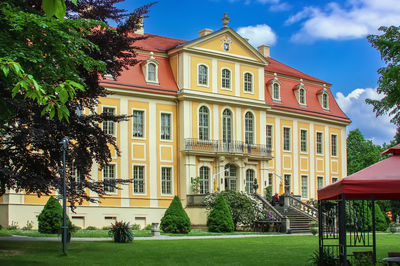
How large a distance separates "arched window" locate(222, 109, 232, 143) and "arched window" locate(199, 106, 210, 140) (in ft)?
3.94

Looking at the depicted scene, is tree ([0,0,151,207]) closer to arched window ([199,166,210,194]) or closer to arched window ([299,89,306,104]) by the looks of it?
arched window ([199,166,210,194])

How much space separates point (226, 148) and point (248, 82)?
4672 mm

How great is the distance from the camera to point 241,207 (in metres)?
31.6

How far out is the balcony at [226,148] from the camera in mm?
34906

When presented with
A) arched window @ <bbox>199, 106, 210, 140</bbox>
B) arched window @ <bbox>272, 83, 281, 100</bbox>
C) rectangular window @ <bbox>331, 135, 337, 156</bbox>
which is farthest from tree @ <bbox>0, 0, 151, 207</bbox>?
rectangular window @ <bbox>331, 135, 337, 156</bbox>

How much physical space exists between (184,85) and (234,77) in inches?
147

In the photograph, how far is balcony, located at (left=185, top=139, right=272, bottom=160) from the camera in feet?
115

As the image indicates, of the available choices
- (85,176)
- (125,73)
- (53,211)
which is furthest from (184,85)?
(85,176)

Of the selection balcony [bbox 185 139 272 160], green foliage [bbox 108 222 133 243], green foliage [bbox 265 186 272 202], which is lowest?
green foliage [bbox 108 222 133 243]

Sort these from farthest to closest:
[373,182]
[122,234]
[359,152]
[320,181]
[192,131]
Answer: [359,152] → [320,181] → [192,131] → [122,234] → [373,182]

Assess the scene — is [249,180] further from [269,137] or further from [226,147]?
[269,137]

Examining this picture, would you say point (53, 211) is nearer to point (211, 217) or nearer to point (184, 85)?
point (211, 217)

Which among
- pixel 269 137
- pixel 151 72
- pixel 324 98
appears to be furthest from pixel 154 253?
pixel 324 98

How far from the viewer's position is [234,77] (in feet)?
122
